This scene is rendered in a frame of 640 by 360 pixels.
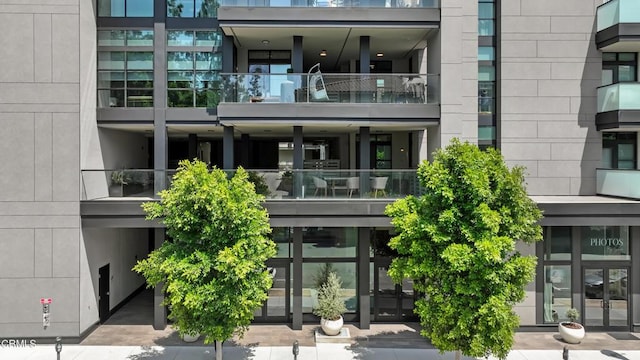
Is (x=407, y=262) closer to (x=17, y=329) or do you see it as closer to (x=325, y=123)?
(x=325, y=123)

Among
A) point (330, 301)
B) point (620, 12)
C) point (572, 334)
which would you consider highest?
point (620, 12)

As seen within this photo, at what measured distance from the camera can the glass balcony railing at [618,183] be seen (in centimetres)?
1423

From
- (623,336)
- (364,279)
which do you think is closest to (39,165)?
(364,279)

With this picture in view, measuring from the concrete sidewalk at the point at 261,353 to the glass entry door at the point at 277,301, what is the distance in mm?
2008

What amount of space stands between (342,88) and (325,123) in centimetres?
134

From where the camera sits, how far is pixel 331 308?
1369cm

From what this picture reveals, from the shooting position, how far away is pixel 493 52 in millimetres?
16047

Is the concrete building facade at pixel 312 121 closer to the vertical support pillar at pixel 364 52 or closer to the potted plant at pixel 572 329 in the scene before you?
the vertical support pillar at pixel 364 52

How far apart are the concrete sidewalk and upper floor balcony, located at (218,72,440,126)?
7520 millimetres

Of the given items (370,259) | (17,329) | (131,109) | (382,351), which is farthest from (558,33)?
(17,329)

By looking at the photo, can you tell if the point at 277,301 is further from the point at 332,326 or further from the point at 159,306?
the point at 159,306

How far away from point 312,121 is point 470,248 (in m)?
6.72

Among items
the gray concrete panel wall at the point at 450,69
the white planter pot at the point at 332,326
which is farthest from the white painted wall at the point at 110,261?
the gray concrete panel wall at the point at 450,69

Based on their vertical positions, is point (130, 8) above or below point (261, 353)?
above
